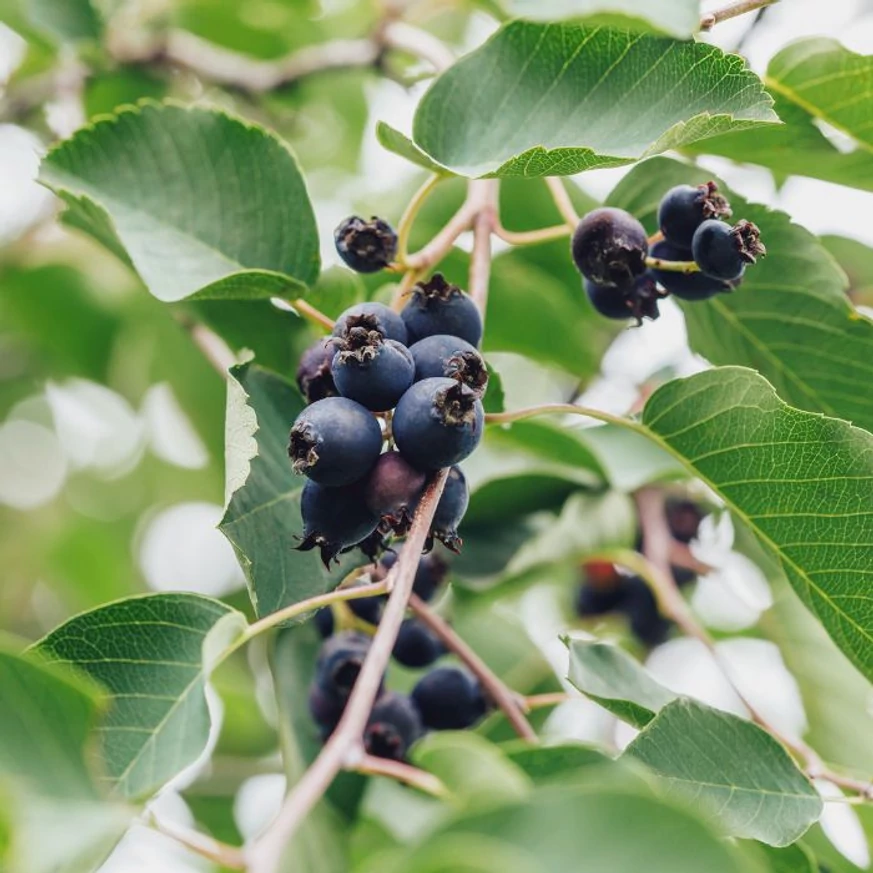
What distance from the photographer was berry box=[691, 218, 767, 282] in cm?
137

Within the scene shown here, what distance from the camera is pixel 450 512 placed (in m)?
1.27

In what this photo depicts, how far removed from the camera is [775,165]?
68.1 inches

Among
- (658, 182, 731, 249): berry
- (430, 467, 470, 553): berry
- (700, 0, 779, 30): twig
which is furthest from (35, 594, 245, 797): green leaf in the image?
(700, 0, 779, 30): twig

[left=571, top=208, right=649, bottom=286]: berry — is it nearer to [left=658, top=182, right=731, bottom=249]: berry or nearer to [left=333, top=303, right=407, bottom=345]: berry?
[left=658, top=182, right=731, bottom=249]: berry

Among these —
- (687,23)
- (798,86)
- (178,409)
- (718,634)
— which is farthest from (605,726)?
(687,23)

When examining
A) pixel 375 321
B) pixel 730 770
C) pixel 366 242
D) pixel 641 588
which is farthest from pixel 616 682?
pixel 641 588

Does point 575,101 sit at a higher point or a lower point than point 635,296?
higher

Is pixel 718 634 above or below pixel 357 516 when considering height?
below

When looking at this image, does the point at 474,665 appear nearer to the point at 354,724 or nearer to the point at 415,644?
the point at 415,644

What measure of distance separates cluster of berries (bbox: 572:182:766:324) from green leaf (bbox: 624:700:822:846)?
54cm

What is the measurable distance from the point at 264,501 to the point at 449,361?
1.05ft

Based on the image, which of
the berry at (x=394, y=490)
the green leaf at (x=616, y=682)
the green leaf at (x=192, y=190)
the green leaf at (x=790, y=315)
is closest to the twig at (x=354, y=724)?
the berry at (x=394, y=490)

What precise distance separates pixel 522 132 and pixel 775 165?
50cm

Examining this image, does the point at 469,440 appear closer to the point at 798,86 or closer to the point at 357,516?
the point at 357,516
